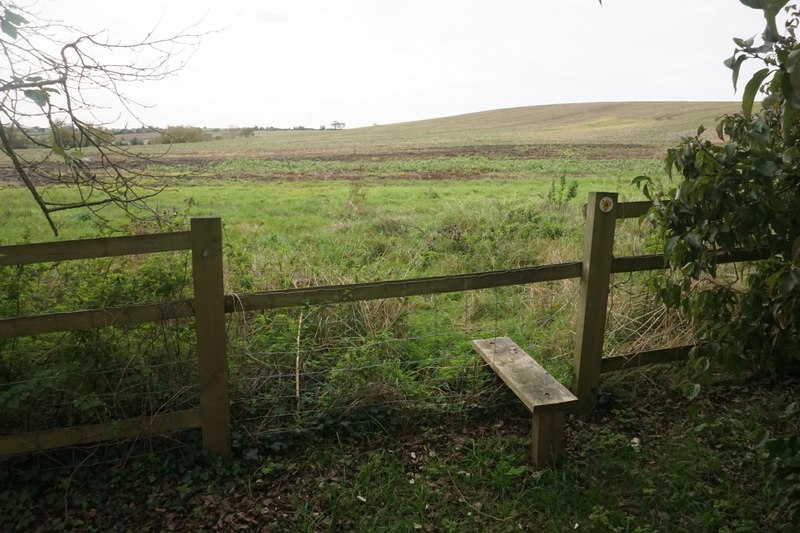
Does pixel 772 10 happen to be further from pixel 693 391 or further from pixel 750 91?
pixel 693 391

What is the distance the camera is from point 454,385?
4824mm

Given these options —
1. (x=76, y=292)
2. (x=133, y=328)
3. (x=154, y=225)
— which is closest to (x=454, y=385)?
(x=133, y=328)

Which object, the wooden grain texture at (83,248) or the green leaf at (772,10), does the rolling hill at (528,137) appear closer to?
the wooden grain texture at (83,248)

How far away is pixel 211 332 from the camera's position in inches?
145

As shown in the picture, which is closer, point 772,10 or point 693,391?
point 772,10

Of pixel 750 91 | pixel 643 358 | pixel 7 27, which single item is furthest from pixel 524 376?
pixel 7 27

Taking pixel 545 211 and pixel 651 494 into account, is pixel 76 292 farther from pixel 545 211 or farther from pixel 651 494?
pixel 545 211

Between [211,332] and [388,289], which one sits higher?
[388,289]

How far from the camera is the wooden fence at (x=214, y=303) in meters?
3.36

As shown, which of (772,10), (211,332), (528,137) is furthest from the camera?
(528,137)

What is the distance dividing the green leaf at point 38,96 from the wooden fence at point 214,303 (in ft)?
2.43

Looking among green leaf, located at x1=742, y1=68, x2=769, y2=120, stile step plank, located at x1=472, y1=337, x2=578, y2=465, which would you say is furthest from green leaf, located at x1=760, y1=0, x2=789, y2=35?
stile step plank, located at x1=472, y1=337, x2=578, y2=465

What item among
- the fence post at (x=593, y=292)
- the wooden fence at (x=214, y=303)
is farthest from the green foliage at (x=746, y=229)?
the wooden fence at (x=214, y=303)

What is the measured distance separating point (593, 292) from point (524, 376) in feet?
2.66
